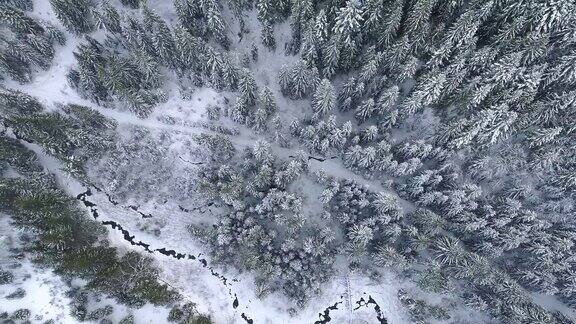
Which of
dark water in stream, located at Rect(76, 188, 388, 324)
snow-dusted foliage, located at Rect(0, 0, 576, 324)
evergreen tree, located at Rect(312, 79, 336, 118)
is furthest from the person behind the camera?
dark water in stream, located at Rect(76, 188, 388, 324)

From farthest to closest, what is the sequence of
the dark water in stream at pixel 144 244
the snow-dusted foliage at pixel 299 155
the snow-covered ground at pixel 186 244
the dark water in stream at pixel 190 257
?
the dark water in stream at pixel 144 244 < the dark water in stream at pixel 190 257 < the snow-covered ground at pixel 186 244 < the snow-dusted foliage at pixel 299 155

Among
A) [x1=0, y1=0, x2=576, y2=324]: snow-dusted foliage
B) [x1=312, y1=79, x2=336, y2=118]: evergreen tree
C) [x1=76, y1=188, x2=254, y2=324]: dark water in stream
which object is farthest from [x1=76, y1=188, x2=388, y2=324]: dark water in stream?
[x1=312, y1=79, x2=336, y2=118]: evergreen tree

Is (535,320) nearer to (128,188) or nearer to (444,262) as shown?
(444,262)

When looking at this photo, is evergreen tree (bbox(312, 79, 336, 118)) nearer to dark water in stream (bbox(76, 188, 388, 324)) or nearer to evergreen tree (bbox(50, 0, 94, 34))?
dark water in stream (bbox(76, 188, 388, 324))

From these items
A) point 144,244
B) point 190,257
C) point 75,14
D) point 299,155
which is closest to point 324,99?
point 299,155

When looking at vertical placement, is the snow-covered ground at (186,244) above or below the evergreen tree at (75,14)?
below

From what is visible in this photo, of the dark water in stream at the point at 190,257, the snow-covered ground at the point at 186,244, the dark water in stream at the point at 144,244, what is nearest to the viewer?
the snow-covered ground at the point at 186,244

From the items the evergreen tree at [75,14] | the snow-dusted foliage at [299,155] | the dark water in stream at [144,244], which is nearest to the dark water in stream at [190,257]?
the dark water in stream at [144,244]

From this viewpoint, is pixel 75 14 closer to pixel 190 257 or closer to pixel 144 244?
pixel 144 244

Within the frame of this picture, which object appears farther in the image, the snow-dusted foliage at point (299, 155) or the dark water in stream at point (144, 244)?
the dark water in stream at point (144, 244)

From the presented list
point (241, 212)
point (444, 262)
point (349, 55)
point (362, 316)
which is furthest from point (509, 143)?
point (241, 212)

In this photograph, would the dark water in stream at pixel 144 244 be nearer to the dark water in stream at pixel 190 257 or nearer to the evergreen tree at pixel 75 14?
the dark water in stream at pixel 190 257
